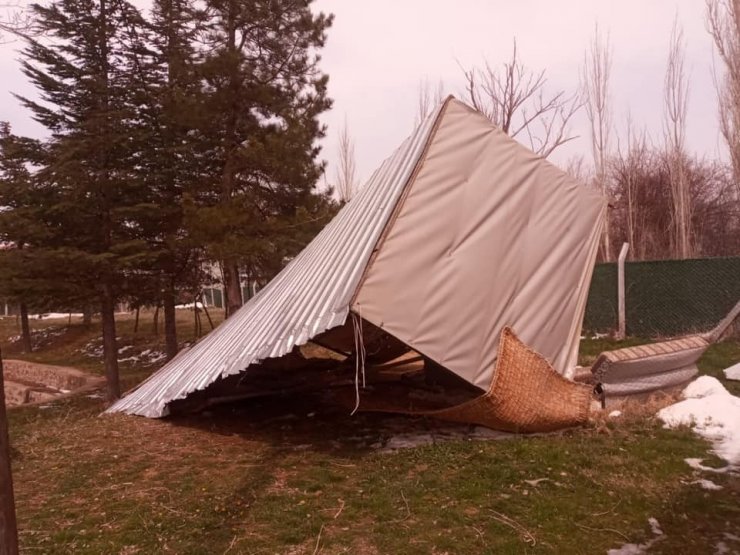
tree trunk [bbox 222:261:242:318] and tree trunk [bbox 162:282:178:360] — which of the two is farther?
tree trunk [bbox 162:282:178:360]

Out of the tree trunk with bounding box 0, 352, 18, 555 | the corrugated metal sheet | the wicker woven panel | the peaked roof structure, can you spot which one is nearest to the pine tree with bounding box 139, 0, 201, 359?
the corrugated metal sheet

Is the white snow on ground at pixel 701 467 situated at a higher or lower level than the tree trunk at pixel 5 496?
lower

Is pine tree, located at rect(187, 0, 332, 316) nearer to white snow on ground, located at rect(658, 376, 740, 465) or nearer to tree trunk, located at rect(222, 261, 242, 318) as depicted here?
tree trunk, located at rect(222, 261, 242, 318)

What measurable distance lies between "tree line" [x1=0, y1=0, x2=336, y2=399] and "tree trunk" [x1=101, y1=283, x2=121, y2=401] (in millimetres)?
48

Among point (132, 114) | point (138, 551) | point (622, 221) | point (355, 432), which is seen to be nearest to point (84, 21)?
point (132, 114)

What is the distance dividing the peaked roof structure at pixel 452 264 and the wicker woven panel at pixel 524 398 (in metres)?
0.14

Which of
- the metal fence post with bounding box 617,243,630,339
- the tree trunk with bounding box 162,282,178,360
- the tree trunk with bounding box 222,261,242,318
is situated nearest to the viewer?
the metal fence post with bounding box 617,243,630,339

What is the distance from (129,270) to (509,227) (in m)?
12.4

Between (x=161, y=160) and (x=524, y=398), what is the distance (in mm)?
13525

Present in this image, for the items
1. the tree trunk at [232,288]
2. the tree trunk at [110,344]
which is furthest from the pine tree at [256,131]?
the tree trunk at [110,344]

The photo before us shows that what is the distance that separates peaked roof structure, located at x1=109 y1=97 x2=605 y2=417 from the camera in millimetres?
4844

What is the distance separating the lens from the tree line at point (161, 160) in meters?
14.2

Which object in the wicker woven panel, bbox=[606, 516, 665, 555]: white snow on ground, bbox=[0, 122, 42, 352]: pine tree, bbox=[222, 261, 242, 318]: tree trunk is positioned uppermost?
bbox=[0, 122, 42, 352]: pine tree

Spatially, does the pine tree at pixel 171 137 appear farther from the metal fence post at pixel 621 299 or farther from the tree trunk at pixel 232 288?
the metal fence post at pixel 621 299
